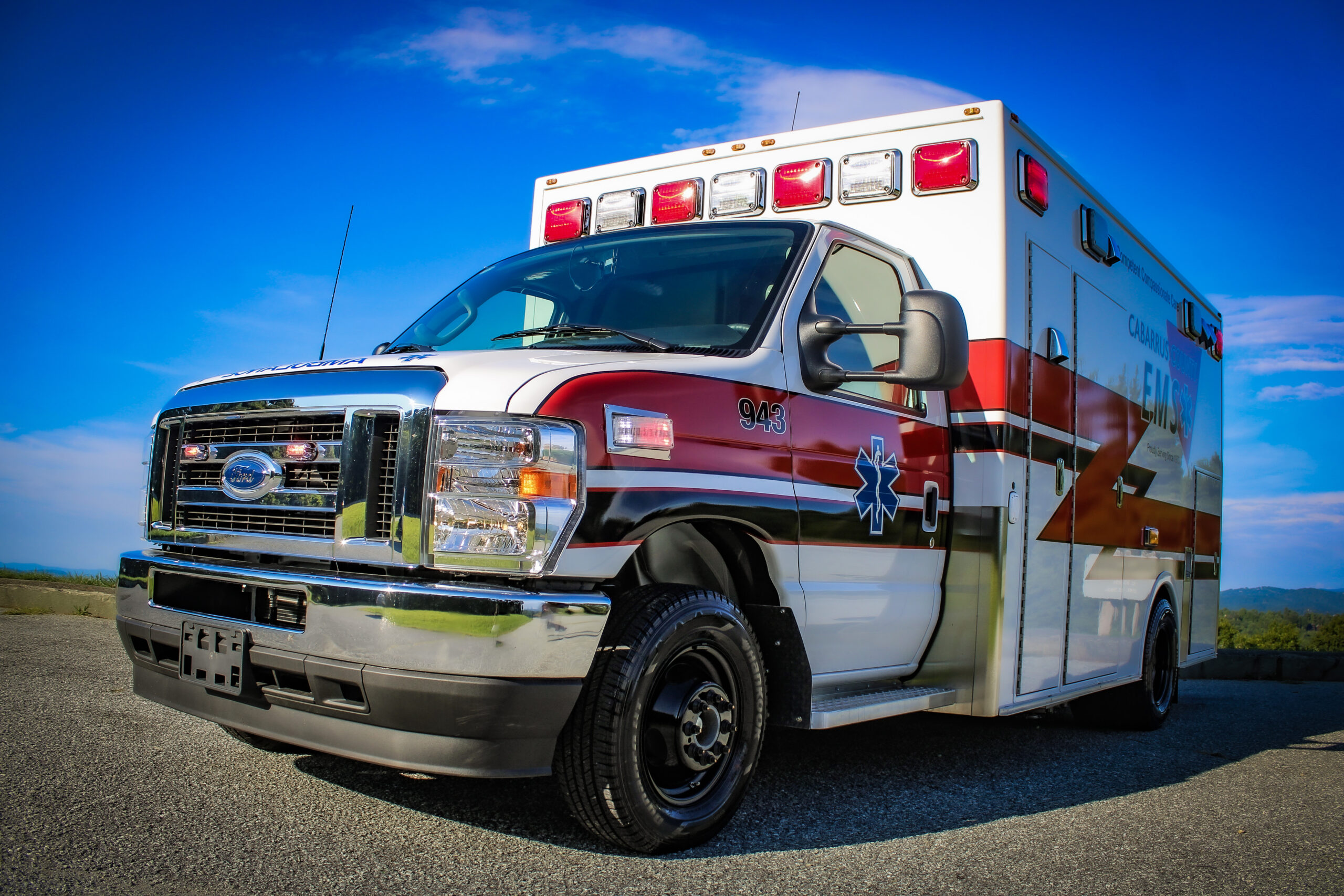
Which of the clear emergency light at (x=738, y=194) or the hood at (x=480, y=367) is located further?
the clear emergency light at (x=738, y=194)

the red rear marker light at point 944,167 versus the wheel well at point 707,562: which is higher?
the red rear marker light at point 944,167

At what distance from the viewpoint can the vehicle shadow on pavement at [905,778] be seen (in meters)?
3.48

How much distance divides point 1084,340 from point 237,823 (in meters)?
4.69

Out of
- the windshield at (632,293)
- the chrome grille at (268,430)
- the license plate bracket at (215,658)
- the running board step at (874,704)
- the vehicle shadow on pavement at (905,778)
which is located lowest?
the vehicle shadow on pavement at (905,778)

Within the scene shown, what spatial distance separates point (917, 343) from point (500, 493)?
1.63 meters

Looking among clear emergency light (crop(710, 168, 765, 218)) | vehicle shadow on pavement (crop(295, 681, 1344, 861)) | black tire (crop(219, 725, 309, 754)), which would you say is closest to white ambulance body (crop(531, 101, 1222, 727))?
clear emergency light (crop(710, 168, 765, 218))

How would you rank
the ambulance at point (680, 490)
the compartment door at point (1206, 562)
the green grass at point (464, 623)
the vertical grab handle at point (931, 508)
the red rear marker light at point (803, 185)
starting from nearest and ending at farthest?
1. the green grass at point (464, 623)
2. the ambulance at point (680, 490)
3. the vertical grab handle at point (931, 508)
4. the red rear marker light at point (803, 185)
5. the compartment door at point (1206, 562)

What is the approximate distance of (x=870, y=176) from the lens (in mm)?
4977

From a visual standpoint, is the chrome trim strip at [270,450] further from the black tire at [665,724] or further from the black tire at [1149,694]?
the black tire at [1149,694]

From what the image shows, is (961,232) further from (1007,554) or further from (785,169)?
(1007,554)

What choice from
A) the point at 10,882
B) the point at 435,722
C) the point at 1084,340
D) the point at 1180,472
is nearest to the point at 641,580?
the point at 435,722

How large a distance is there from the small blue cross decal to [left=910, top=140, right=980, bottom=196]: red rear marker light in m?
1.42

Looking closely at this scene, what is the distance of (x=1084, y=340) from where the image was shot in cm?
561

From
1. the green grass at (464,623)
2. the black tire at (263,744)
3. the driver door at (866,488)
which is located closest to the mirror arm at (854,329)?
the driver door at (866,488)
